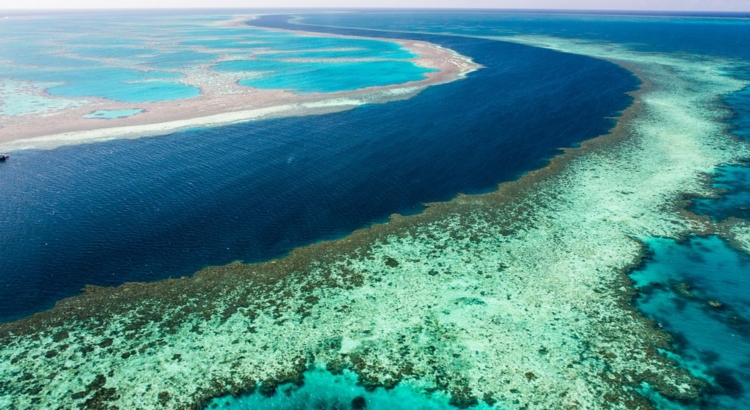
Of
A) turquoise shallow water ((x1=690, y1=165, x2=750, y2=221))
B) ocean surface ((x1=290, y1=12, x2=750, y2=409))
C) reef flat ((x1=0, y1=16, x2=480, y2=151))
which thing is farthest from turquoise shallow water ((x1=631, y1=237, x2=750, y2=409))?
reef flat ((x1=0, y1=16, x2=480, y2=151))

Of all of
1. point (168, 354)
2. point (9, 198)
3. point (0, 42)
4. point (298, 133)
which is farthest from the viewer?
point (0, 42)

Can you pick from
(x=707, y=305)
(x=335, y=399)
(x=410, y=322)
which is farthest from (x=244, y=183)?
(x=707, y=305)

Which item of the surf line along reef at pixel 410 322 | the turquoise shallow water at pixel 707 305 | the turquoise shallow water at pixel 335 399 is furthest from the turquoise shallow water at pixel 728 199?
the turquoise shallow water at pixel 335 399

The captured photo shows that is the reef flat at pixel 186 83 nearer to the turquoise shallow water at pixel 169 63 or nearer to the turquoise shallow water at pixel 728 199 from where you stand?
the turquoise shallow water at pixel 169 63

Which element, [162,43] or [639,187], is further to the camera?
[162,43]

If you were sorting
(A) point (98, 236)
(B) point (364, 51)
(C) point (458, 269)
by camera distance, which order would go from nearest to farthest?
(C) point (458, 269) → (A) point (98, 236) → (B) point (364, 51)

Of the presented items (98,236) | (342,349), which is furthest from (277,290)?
(98,236)

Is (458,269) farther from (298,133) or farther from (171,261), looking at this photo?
(298,133)
